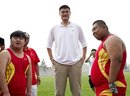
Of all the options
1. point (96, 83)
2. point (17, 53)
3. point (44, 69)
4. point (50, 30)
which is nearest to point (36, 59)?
point (50, 30)

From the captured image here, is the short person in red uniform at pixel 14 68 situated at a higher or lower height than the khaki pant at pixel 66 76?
higher

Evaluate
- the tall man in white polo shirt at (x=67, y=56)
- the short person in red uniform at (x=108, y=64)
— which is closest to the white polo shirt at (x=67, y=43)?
the tall man in white polo shirt at (x=67, y=56)

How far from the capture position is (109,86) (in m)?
6.03

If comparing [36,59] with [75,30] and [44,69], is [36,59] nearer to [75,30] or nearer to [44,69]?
[75,30]

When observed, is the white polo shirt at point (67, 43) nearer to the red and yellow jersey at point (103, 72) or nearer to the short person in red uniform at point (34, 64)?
the short person in red uniform at point (34, 64)

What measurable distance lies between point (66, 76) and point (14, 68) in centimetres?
195

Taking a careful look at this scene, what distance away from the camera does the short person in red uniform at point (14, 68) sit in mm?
6527

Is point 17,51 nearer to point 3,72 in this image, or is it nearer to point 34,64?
point 3,72

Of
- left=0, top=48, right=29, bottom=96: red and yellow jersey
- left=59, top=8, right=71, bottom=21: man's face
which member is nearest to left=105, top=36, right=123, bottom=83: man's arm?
left=0, top=48, right=29, bottom=96: red and yellow jersey

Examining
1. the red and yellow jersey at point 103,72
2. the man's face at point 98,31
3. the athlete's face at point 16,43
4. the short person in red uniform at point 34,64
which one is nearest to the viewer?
the red and yellow jersey at point 103,72

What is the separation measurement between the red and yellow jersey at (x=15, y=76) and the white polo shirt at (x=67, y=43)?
1715 millimetres

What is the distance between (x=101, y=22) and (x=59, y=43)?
234 cm

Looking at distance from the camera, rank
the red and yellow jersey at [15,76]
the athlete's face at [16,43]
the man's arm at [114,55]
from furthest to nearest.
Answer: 1. the athlete's face at [16,43]
2. the red and yellow jersey at [15,76]
3. the man's arm at [114,55]

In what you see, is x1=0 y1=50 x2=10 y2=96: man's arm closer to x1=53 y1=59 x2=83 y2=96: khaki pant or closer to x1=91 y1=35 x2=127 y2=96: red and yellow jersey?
x1=91 y1=35 x2=127 y2=96: red and yellow jersey
